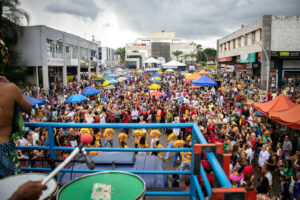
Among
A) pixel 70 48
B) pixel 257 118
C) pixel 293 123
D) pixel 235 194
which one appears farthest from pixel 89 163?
pixel 70 48

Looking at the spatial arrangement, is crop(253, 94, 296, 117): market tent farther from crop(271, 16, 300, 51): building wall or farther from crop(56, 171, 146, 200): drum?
crop(271, 16, 300, 51): building wall

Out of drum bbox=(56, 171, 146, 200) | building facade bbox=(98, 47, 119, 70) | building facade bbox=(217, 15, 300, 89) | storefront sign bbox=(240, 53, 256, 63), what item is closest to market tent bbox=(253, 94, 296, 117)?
drum bbox=(56, 171, 146, 200)

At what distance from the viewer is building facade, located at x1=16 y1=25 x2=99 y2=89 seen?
28.6 meters

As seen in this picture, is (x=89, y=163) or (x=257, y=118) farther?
(x=257, y=118)

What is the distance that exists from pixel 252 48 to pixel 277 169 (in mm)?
23048

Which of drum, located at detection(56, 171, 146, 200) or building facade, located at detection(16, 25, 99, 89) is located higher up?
building facade, located at detection(16, 25, 99, 89)

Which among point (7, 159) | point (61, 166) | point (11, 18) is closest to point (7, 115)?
point (7, 159)

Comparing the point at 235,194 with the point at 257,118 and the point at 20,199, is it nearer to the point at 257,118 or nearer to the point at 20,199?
the point at 20,199

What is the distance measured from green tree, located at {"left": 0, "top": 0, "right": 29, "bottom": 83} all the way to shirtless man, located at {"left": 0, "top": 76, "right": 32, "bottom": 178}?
26.6 m

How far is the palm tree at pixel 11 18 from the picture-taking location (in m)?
25.4

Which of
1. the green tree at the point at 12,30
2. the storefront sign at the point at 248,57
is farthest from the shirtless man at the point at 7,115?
the storefront sign at the point at 248,57

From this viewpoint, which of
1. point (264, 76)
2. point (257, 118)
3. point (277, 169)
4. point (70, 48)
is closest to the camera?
point (277, 169)

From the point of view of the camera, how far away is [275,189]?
7.83 metres

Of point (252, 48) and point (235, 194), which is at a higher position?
point (252, 48)
